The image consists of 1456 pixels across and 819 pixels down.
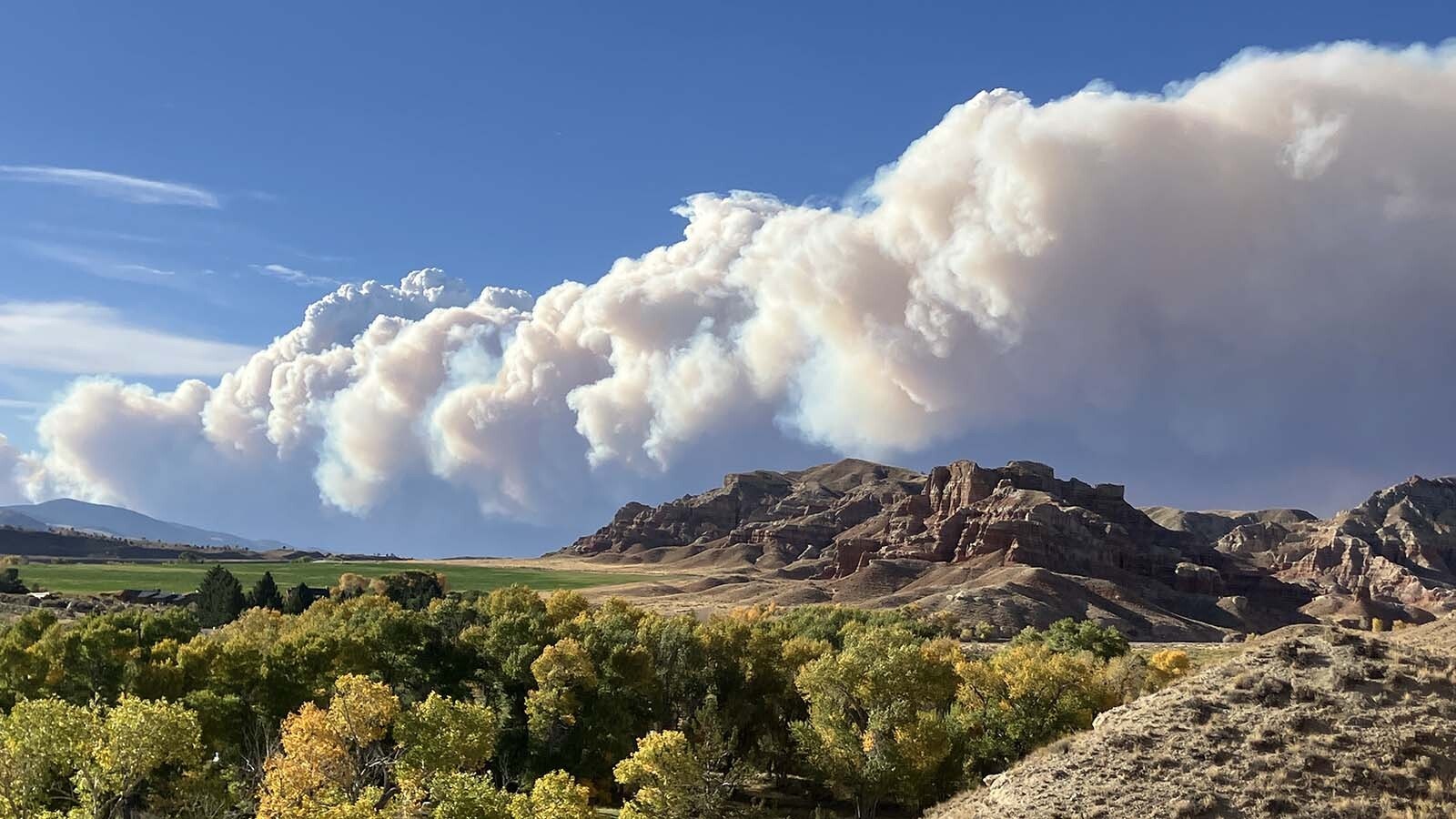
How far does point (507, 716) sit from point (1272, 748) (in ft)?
157

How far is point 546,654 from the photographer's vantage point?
69188 millimetres

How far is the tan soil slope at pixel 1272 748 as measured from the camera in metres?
37.4

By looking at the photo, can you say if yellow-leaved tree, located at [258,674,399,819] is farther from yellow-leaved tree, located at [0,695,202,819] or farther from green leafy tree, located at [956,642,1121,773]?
green leafy tree, located at [956,642,1121,773]

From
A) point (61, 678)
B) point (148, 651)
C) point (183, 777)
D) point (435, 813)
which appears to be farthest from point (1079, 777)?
point (148, 651)

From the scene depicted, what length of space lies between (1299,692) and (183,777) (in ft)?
164

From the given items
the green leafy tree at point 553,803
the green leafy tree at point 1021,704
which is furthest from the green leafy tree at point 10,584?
the green leafy tree at point 553,803

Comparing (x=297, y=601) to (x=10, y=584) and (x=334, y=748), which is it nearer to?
(x=10, y=584)

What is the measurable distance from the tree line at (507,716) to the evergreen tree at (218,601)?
149 ft

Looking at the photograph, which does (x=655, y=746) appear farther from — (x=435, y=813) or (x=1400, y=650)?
(x=1400, y=650)

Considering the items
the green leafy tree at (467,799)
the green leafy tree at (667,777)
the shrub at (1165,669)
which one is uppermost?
the green leafy tree at (467,799)

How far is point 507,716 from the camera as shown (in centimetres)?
7044

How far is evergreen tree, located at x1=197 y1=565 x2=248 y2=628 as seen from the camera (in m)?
137

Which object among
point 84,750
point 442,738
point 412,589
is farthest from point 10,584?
point 442,738

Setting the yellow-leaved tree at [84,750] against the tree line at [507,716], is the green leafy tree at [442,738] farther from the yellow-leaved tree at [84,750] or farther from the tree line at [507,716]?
the yellow-leaved tree at [84,750]
